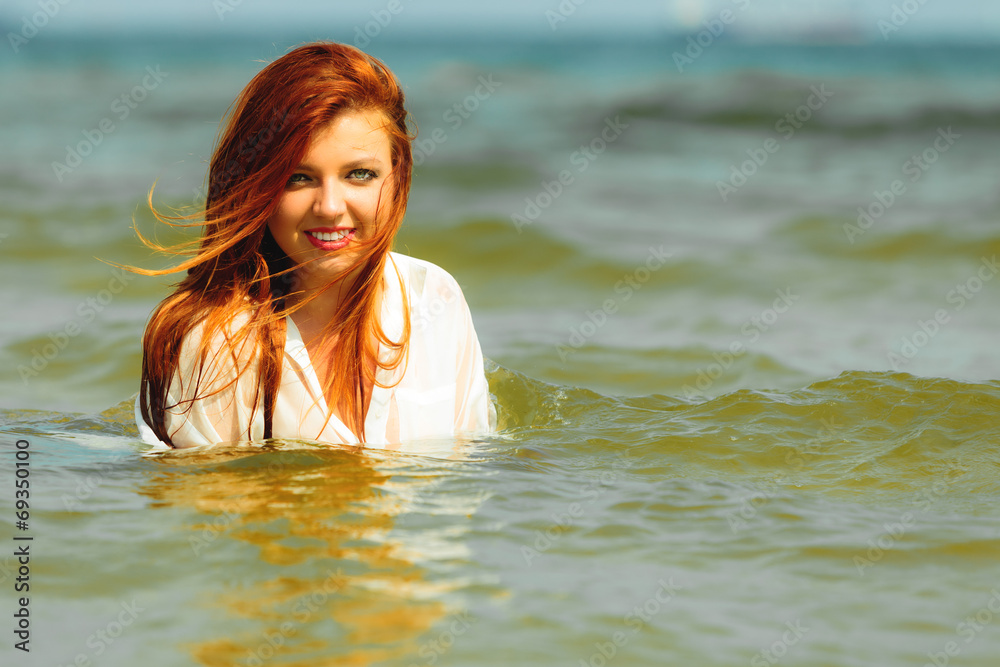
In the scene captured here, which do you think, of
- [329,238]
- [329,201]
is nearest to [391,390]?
[329,238]

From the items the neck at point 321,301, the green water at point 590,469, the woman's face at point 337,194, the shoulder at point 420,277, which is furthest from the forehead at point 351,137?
the green water at point 590,469

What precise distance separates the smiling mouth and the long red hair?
88 mm

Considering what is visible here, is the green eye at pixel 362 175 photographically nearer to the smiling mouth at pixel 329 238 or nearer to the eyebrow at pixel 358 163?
the eyebrow at pixel 358 163

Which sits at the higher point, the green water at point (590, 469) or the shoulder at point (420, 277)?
the shoulder at point (420, 277)

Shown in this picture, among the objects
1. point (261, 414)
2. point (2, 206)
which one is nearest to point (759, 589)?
point (261, 414)

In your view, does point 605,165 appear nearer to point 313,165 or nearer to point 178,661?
point 313,165

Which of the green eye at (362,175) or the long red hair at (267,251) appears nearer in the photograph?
the long red hair at (267,251)

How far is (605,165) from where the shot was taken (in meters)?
13.3

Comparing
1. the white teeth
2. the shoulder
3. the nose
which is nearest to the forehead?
the nose

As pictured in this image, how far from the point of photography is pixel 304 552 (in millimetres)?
3080

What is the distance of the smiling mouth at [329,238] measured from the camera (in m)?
3.55

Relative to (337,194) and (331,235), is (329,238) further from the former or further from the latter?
(337,194)

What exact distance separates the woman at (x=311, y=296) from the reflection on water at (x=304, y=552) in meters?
0.17

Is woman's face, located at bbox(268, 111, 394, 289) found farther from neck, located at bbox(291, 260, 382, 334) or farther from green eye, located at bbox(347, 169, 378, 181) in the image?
neck, located at bbox(291, 260, 382, 334)
